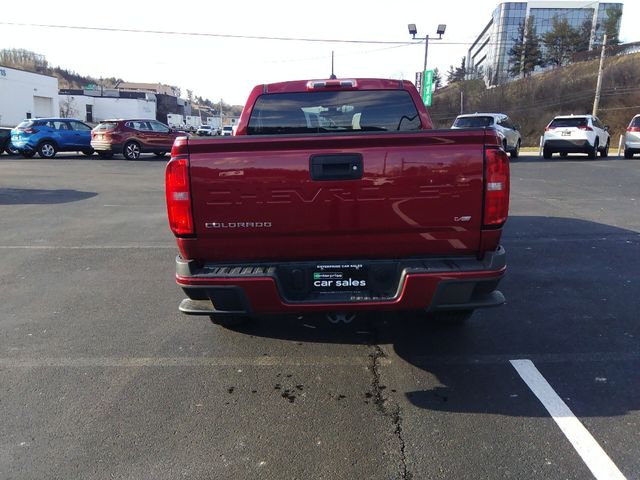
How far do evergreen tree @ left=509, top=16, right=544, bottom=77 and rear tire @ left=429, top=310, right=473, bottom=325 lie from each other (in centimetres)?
8918

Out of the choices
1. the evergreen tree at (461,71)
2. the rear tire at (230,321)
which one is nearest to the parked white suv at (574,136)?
the rear tire at (230,321)

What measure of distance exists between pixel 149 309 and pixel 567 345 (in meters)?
3.68

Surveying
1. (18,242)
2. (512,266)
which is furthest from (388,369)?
(18,242)

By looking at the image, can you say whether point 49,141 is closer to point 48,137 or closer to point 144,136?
point 48,137

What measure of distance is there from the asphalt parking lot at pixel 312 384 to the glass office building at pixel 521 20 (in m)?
86.4

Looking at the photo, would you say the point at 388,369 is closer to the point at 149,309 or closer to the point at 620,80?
the point at 149,309

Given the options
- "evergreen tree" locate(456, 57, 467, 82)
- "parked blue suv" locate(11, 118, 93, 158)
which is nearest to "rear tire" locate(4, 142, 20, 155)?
"parked blue suv" locate(11, 118, 93, 158)

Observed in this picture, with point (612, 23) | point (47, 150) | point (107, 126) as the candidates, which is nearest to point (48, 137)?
point (47, 150)

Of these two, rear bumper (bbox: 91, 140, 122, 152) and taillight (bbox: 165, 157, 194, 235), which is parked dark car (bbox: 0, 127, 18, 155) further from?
taillight (bbox: 165, 157, 194, 235)

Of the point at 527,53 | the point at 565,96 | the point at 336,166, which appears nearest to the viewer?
the point at 336,166

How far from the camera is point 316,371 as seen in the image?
3.69 meters

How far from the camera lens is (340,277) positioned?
131 inches

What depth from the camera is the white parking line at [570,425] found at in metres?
2.60

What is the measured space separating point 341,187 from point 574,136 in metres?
20.2
